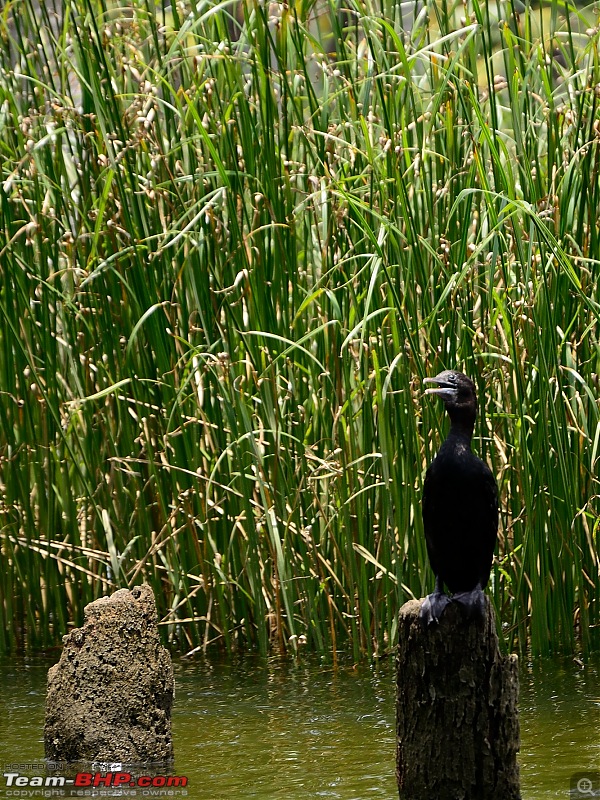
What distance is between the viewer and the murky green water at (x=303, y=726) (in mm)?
2943

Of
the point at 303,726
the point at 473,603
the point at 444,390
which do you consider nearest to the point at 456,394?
the point at 444,390

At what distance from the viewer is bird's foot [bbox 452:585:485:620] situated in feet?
8.66

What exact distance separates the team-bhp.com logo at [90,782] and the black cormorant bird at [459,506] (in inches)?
32.4

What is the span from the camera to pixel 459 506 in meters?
2.83

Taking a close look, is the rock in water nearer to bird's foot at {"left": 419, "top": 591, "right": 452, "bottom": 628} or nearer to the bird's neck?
bird's foot at {"left": 419, "top": 591, "right": 452, "bottom": 628}

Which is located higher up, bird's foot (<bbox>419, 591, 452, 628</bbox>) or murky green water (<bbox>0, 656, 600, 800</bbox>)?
bird's foot (<bbox>419, 591, 452, 628</bbox>)

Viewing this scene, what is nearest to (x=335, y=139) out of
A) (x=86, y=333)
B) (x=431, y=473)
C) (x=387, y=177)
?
(x=387, y=177)

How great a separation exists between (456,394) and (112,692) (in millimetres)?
1139

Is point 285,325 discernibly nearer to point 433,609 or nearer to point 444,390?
point 444,390

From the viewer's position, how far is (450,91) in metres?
3.91

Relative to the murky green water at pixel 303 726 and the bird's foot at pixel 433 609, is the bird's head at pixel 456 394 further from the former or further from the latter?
the murky green water at pixel 303 726

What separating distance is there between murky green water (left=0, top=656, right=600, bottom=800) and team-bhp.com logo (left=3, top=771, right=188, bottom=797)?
0.04m

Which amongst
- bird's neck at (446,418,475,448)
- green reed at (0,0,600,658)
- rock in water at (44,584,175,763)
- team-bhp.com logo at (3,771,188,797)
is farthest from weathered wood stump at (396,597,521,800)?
green reed at (0,0,600,658)

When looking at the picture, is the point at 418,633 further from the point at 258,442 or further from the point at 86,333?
the point at 86,333
